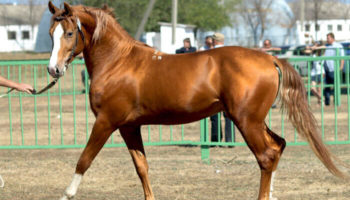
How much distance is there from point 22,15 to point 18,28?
3789mm

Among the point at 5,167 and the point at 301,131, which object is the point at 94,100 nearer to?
the point at 301,131

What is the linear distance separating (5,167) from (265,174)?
4659 millimetres

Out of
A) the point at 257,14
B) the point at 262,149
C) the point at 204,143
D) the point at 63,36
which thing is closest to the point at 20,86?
the point at 63,36

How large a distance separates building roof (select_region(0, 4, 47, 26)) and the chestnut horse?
65.6 metres

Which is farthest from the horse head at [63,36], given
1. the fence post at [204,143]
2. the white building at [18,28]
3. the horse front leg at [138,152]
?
the white building at [18,28]

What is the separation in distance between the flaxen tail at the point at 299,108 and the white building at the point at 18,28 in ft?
206

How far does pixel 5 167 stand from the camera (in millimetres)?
9297

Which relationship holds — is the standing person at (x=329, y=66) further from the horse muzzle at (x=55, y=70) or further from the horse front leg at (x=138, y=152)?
the horse muzzle at (x=55, y=70)

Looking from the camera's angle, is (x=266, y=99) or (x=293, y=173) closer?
→ (x=266, y=99)

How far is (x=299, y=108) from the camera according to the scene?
636 centimetres

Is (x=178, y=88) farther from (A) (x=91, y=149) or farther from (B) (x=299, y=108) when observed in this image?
(B) (x=299, y=108)

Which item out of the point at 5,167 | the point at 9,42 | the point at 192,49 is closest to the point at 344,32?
the point at 9,42

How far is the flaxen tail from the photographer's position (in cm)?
628

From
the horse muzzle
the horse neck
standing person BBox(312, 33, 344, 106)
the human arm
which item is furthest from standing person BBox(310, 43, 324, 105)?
the horse muzzle
